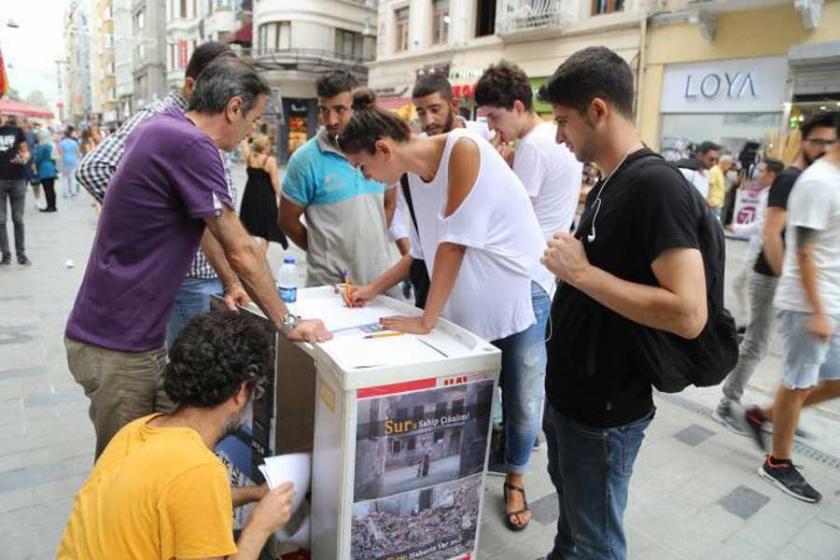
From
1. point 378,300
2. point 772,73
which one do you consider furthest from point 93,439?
point 772,73

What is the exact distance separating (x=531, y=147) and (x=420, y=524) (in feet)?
5.87

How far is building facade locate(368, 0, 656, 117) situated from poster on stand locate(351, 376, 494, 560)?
44.4 feet

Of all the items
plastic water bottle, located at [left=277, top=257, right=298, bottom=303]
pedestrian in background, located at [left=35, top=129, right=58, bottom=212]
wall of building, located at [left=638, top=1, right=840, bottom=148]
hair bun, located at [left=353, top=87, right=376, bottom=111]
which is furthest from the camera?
wall of building, located at [left=638, top=1, right=840, bottom=148]

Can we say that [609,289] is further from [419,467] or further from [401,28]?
[401,28]

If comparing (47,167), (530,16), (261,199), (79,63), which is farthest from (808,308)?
(79,63)

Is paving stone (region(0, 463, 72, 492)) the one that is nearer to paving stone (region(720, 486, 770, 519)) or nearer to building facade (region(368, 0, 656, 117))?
paving stone (region(720, 486, 770, 519))

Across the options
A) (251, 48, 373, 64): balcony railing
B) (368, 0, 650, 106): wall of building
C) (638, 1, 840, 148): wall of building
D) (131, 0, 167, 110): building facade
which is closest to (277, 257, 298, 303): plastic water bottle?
(368, 0, 650, 106): wall of building

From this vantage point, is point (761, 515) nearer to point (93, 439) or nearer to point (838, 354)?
point (838, 354)

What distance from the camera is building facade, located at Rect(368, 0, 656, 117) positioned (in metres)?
14.0

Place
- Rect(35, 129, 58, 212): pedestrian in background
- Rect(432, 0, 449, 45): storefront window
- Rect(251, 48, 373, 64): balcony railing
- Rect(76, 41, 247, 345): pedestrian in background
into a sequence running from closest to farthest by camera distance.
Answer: Rect(76, 41, 247, 345): pedestrian in background → Rect(35, 129, 58, 212): pedestrian in background → Rect(432, 0, 449, 45): storefront window → Rect(251, 48, 373, 64): balcony railing

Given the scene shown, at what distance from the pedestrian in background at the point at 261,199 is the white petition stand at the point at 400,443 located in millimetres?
3694

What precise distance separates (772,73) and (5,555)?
43.8 feet

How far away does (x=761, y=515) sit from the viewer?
2625 millimetres

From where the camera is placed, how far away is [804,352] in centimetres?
269
